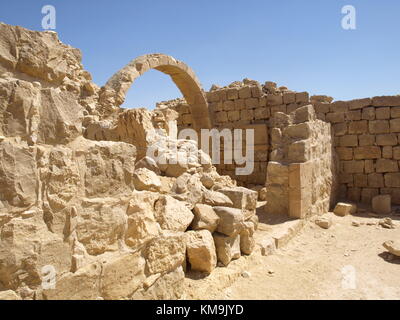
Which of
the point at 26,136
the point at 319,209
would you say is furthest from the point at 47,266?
the point at 319,209

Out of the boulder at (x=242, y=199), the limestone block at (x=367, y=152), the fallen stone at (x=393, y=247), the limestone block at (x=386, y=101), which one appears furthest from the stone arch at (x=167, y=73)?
the fallen stone at (x=393, y=247)

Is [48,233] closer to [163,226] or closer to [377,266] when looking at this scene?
[163,226]

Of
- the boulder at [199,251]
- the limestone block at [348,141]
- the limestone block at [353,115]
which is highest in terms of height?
the limestone block at [353,115]

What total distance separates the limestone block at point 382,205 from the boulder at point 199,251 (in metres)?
4.97

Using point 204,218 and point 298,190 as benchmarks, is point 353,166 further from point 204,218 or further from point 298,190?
point 204,218

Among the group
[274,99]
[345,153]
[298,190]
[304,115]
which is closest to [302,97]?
[274,99]

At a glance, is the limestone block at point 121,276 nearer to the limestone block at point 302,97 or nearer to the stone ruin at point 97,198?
the stone ruin at point 97,198

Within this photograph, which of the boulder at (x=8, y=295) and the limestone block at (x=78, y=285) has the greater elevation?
the boulder at (x=8, y=295)

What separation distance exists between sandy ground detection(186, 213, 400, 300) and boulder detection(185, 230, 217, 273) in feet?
0.39

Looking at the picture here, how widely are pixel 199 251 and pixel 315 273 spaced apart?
158cm

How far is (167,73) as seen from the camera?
371 inches

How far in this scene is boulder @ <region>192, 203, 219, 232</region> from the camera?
2993mm

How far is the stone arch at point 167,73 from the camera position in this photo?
7.56 metres

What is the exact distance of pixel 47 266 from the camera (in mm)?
1626
